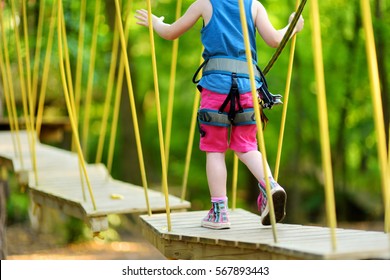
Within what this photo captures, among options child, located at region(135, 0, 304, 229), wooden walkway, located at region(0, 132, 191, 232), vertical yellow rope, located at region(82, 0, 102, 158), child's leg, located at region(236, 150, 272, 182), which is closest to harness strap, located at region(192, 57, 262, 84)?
child, located at region(135, 0, 304, 229)

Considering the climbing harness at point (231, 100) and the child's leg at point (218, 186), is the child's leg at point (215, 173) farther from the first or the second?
the climbing harness at point (231, 100)

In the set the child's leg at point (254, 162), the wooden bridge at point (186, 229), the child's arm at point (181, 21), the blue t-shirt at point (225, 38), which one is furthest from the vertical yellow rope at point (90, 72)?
the child's leg at point (254, 162)

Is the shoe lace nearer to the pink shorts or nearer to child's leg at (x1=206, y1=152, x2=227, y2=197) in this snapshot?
child's leg at (x1=206, y1=152, x2=227, y2=197)

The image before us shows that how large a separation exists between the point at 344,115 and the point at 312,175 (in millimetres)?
2600

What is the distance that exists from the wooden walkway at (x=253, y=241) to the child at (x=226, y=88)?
0.55 feet

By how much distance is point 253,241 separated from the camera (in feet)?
9.64

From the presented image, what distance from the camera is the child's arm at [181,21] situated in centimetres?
336

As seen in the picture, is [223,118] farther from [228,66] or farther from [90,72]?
[90,72]

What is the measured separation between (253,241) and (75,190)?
2.46 m

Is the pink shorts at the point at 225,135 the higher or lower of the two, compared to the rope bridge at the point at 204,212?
higher

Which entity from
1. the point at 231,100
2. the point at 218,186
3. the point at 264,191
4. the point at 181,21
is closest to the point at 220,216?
the point at 218,186

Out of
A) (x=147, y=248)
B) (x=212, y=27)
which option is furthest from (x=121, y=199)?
(x=147, y=248)

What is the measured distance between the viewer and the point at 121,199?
4.83 metres
